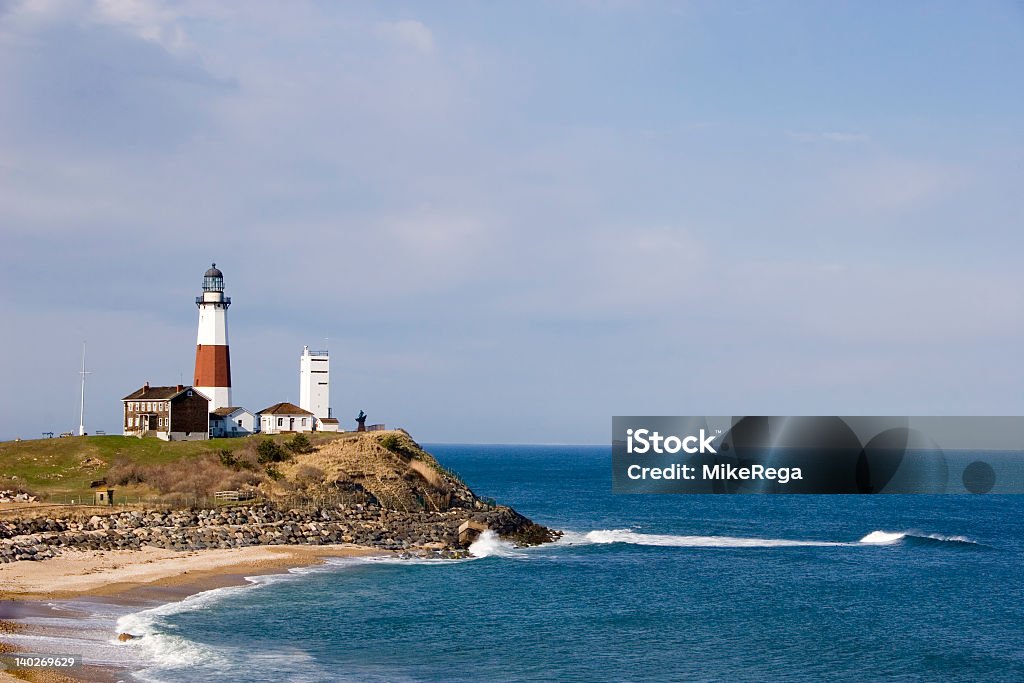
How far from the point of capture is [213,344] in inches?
3740

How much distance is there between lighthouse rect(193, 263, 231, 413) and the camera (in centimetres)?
9481

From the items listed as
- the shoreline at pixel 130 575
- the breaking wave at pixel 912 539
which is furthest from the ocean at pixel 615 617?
the shoreline at pixel 130 575

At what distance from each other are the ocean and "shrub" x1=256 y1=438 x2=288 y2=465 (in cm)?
2074

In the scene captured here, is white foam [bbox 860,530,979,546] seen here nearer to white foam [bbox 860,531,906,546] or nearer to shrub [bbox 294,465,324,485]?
white foam [bbox 860,531,906,546]

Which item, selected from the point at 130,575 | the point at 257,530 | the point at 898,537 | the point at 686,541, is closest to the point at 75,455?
the point at 257,530

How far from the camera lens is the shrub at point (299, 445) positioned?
85844 millimetres

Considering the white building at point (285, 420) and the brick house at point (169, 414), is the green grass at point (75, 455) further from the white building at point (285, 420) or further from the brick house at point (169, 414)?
the white building at point (285, 420)

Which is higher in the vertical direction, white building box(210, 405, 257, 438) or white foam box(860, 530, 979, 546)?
white building box(210, 405, 257, 438)

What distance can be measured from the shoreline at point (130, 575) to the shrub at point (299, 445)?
755 inches

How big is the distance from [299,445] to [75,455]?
1805 cm

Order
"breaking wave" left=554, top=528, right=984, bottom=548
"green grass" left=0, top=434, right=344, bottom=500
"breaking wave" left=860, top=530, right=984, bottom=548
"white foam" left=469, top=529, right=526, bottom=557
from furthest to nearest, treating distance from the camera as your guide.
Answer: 1. "breaking wave" left=860, top=530, right=984, bottom=548
2. "breaking wave" left=554, top=528, right=984, bottom=548
3. "green grass" left=0, top=434, right=344, bottom=500
4. "white foam" left=469, top=529, right=526, bottom=557

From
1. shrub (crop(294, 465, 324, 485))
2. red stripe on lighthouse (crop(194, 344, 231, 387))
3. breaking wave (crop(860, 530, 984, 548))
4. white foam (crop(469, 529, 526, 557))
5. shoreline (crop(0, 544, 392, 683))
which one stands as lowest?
breaking wave (crop(860, 530, 984, 548))

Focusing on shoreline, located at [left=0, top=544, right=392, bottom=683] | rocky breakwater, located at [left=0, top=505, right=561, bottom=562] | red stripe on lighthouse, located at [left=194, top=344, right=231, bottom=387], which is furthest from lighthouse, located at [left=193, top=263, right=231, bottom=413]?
shoreline, located at [left=0, top=544, right=392, bottom=683]

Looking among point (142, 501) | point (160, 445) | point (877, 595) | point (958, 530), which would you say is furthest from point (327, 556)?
point (958, 530)
